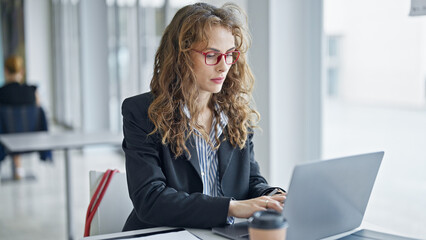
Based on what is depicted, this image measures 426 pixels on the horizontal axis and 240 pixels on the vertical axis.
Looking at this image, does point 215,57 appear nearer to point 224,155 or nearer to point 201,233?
point 224,155

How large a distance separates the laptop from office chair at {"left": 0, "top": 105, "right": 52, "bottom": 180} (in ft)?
14.7

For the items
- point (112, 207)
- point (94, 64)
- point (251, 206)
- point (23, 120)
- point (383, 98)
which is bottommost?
point (23, 120)

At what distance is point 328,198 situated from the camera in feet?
4.33

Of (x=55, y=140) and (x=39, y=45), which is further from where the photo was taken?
(x=39, y=45)

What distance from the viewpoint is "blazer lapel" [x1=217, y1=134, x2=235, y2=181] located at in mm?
1800

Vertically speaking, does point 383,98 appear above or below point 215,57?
below

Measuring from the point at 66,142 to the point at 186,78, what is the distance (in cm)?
225

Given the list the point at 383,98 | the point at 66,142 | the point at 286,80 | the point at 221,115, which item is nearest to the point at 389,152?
the point at 383,98

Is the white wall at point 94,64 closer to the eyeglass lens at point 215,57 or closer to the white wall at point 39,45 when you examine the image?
the white wall at point 39,45

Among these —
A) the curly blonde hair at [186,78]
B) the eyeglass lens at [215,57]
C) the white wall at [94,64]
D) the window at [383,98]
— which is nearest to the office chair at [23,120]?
the white wall at [94,64]

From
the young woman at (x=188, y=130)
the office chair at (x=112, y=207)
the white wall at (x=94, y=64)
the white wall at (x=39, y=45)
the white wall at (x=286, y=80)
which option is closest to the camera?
the young woman at (x=188, y=130)

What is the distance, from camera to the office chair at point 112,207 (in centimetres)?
194

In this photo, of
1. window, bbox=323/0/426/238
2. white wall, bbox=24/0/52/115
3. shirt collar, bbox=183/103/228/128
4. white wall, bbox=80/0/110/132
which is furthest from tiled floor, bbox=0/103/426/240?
white wall, bbox=24/0/52/115

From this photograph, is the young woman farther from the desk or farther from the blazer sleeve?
the desk
